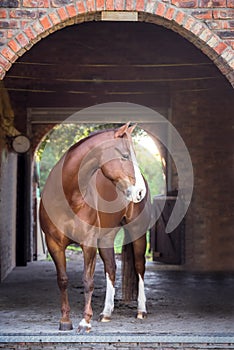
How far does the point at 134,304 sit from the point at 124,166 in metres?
2.34

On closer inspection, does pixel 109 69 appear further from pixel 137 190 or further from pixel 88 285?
pixel 137 190

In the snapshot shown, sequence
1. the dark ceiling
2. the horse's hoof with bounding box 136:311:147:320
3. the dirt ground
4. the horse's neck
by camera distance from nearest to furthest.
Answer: the horse's neck, the dirt ground, the horse's hoof with bounding box 136:311:147:320, the dark ceiling

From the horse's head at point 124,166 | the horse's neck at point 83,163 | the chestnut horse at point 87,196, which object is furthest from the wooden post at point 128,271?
the horse's head at point 124,166

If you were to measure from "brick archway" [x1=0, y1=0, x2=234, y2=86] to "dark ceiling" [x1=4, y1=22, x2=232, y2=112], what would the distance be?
4.76 m

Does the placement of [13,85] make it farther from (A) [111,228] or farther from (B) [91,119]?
(A) [111,228]

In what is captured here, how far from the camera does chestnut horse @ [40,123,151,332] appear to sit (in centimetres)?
513

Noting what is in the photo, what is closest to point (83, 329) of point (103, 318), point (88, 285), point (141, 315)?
point (88, 285)

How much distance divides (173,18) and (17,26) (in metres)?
1.25

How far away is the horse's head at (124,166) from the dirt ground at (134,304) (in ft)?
4.20

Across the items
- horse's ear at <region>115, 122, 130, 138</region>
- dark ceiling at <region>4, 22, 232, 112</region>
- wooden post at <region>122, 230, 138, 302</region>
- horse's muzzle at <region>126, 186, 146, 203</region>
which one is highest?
dark ceiling at <region>4, 22, 232, 112</region>

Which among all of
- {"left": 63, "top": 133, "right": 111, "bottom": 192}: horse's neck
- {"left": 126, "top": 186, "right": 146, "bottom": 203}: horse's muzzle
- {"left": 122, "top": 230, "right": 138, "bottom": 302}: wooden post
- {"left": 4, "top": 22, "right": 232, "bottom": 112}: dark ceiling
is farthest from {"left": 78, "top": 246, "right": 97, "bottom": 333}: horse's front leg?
{"left": 4, "top": 22, "right": 232, "bottom": 112}: dark ceiling

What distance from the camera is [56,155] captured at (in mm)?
21250

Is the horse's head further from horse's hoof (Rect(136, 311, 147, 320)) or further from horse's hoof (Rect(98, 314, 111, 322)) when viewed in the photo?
horse's hoof (Rect(136, 311, 147, 320))

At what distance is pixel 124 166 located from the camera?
5102 millimetres
